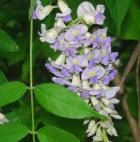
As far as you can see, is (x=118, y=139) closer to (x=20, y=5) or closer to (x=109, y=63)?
(x=20, y=5)

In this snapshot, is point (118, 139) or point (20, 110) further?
point (118, 139)

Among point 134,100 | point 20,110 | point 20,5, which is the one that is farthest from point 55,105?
point 20,5

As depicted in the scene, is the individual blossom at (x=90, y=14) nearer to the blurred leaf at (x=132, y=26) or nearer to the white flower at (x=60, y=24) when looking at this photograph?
the white flower at (x=60, y=24)

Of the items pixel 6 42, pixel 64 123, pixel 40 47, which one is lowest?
pixel 64 123

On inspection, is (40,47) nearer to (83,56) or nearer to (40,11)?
(40,11)

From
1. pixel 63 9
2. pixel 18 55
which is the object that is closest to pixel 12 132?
pixel 63 9

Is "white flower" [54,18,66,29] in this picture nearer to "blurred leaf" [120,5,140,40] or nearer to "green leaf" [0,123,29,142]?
"green leaf" [0,123,29,142]
